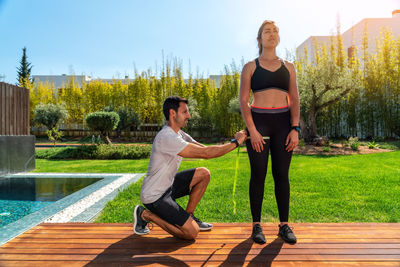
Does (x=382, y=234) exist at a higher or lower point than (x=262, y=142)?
lower

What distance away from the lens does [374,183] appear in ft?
14.4

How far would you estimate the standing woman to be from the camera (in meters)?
1.88

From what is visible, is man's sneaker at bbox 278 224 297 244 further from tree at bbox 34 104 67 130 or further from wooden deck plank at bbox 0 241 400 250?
tree at bbox 34 104 67 130

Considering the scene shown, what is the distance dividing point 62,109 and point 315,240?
21938mm

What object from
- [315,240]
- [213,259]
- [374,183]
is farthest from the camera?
[374,183]

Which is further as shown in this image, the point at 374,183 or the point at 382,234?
the point at 374,183

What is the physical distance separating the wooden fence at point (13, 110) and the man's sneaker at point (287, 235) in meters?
6.59

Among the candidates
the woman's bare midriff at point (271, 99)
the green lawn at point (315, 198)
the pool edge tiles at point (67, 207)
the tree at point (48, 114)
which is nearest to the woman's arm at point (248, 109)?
the woman's bare midriff at point (271, 99)

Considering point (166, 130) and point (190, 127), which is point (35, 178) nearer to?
point (166, 130)

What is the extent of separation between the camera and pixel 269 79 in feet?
6.27

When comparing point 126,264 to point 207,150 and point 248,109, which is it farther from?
point 248,109

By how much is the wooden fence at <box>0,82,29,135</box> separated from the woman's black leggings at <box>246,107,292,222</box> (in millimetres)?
6386

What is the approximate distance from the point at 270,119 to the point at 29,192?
429cm

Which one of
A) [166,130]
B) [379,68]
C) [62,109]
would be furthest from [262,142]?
[62,109]
